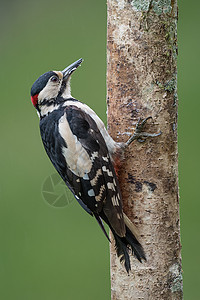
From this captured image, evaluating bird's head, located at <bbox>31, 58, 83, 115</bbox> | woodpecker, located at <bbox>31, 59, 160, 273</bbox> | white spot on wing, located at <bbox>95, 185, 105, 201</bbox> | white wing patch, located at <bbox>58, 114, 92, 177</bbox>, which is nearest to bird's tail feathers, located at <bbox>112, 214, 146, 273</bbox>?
woodpecker, located at <bbox>31, 59, 160, 273</bbox>

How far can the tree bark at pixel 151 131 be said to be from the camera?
2094 millimetres

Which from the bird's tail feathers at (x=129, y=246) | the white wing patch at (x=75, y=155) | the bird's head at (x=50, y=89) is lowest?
the bird's tail feathers at (x=129, y=246)

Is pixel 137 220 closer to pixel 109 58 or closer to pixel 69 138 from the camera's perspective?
pixel 69 138

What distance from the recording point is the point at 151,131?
7.07ft

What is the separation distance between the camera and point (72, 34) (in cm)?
605

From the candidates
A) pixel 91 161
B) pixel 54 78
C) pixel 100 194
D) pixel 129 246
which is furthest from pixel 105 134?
pixel 129 246

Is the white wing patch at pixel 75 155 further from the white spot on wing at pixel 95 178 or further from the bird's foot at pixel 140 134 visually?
the bird's foot at pixel 140 134

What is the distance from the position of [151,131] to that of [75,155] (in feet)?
1.08

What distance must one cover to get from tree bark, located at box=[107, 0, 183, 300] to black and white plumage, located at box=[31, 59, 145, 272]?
6 centimetres

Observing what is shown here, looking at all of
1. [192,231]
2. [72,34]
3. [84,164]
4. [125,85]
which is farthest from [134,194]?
[72,34]

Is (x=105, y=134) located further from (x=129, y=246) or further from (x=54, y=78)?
(x=129, y=246)

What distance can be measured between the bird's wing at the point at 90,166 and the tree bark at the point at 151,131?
0.24 feet

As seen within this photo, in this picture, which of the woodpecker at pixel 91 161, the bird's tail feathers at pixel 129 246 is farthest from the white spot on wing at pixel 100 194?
the bird's tail feathers at pixel 129 246

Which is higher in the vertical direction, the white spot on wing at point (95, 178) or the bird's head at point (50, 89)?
the bird's head at point (50, 89)
